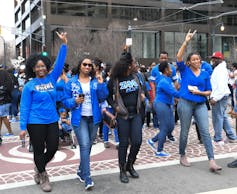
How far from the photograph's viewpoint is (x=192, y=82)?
597 cm

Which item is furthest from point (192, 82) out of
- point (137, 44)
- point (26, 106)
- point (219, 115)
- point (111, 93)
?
point (137, 44)

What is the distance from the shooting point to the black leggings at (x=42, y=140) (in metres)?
4.97

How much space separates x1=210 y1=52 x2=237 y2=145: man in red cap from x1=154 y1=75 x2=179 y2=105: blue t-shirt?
1266 millimetres

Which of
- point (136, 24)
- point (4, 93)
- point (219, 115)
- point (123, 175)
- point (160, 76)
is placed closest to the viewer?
point (123, 175)

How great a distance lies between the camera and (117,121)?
5418 mm

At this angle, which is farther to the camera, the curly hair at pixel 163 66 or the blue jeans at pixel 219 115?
the blue jeans at pixel 219 115

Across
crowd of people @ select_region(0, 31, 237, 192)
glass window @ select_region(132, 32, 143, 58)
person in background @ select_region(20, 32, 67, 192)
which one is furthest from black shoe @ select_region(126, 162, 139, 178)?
glass window @ select_region(132, 32, 143, 58)

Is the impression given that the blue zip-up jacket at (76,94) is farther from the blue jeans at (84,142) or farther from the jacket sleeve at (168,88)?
the jacket sleeve at (168,88)

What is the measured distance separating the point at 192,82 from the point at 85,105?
1.91 meters

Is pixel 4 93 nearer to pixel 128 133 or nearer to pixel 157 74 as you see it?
pixel 157 74

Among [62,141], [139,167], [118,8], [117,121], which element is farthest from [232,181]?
[118,8]

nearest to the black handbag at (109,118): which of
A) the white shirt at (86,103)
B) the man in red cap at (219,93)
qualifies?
the white shirt at (86,103)

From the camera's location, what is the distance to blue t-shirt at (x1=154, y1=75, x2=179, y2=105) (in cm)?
663

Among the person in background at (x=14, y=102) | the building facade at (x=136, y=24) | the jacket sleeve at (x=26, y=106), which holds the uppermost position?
the building facade at (x=136, y=24)
